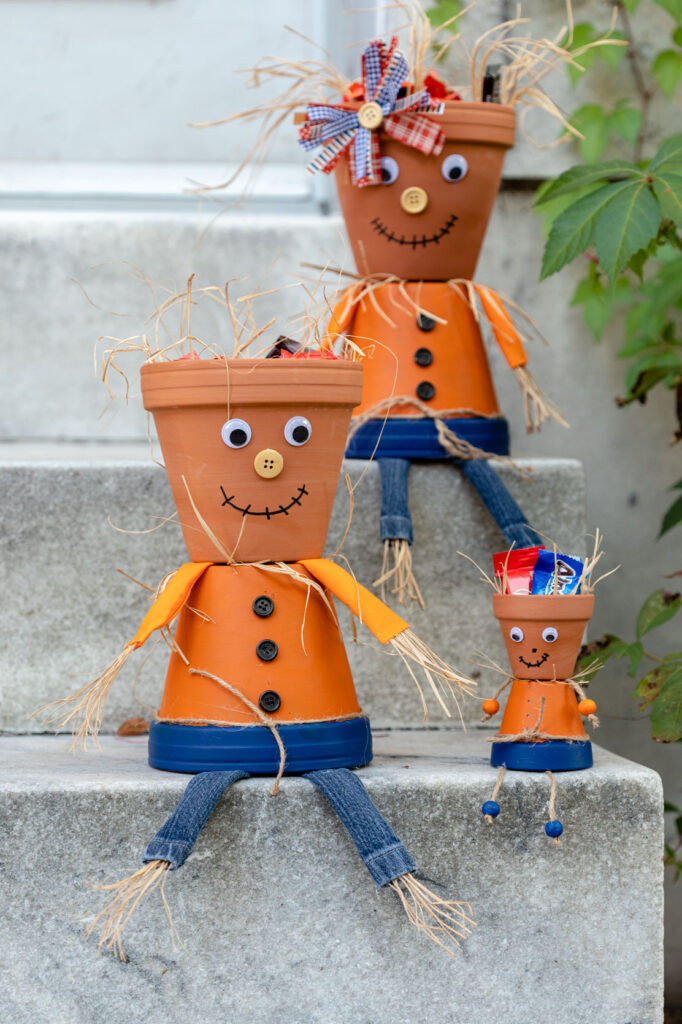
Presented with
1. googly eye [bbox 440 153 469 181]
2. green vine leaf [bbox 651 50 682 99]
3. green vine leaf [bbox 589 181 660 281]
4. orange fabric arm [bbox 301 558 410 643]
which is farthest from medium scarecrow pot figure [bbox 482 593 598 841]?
green vine leaf [bbox 651 50 682 99]

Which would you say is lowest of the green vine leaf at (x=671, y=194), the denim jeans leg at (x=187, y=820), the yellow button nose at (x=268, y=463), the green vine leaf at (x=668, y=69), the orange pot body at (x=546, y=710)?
the denim jeans leg at (x=187, y=820)

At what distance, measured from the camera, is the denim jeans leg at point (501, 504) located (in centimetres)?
118

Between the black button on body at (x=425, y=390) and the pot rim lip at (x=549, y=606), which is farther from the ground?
the black button on body at (x=425, y=390)

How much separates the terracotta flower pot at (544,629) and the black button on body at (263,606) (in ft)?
0.66

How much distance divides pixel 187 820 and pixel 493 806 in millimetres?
254

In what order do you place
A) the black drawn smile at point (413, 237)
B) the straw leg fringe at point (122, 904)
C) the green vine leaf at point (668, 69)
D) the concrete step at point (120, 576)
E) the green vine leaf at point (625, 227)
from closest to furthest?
the straw leg fringe at point (122, 904), the green vine leaf at point (625, 227), the concrete step at point (120, 576), the black drawn smile at point (413, 237), the green vine leaf at point (668, 69)

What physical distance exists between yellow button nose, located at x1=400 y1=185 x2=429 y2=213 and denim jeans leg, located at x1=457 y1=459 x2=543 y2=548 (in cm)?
30

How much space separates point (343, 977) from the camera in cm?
92

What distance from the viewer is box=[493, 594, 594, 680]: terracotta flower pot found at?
97 centimetres

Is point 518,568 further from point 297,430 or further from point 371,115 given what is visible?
point 371,115

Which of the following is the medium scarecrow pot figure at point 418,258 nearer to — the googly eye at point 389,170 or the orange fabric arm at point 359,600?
the googly eye at point 389,170

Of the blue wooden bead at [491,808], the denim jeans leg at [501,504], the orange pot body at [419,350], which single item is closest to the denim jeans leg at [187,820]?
the blue wooden bead at [491,808]

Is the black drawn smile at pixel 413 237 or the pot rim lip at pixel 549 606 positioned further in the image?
the black drawn smile at pixel 413 237

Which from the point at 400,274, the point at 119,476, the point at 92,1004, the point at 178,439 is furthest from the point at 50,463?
the point at 92,1004
